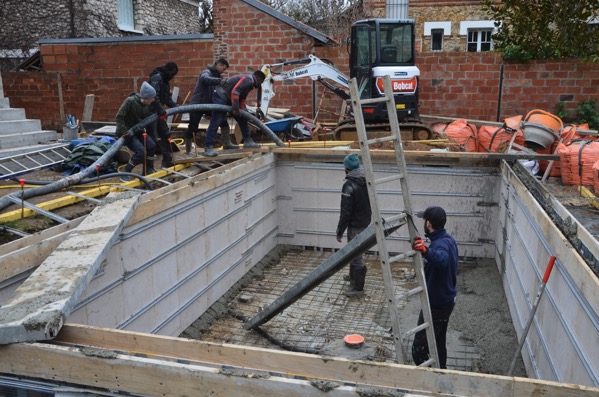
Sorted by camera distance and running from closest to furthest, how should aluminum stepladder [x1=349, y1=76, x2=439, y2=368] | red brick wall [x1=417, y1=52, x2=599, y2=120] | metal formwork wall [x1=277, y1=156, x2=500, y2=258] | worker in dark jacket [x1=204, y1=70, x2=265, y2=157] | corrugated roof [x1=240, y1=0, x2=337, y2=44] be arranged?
aluminum stepladder [x1=349, y1=76, x2=439, y2=368] → worker in dark jacket [x1=204, y1=70, x2=265, y2=157] → metal formwork wall [x1=277, y1=156, x2=500, y2=258] → red brick wall [x1=417, y1=52, x2=599, y2=120] → corrugated roof [x1=240, y1=0, x2=337, y2=44]

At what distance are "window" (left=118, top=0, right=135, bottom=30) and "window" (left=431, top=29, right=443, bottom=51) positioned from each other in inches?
522

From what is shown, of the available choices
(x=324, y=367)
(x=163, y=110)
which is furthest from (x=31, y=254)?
(x=163, y=110)

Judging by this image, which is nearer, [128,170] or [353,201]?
[128,170]

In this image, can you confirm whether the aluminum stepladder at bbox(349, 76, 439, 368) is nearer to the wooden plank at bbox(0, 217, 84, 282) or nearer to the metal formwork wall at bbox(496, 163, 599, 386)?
the metal formwork wall at bbox(496, 163, 599, 386)

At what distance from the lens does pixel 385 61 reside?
11742mm

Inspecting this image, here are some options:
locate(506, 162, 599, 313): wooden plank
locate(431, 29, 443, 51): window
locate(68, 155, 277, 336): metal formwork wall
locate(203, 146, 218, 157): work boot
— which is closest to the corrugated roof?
locate(68, 155, 277, 336): metal formwork wall

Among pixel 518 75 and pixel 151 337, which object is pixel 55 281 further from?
pixel 518 75

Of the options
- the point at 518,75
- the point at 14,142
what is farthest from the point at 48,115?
the point at 518,75

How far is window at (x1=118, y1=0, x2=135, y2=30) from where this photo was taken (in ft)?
66.3

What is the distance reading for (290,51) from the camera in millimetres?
14281

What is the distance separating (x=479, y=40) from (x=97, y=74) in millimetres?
17580

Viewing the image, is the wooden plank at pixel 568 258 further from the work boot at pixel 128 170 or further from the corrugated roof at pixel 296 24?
the corrugated roof at pixel 296 24

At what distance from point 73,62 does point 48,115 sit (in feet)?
5.59

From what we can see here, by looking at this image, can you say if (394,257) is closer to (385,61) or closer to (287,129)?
(287,129)
